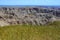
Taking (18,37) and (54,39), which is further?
(54,39)

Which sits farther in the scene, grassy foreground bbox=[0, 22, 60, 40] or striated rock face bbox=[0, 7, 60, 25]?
striated rock face bbox=[0, 7, 60, 25]

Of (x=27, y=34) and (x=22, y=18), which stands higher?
(x=27, y=34)

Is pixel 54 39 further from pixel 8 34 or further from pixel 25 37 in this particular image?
pixel 8 34

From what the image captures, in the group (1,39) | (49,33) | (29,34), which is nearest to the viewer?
(1,39)

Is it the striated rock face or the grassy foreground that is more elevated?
the grassy foreground

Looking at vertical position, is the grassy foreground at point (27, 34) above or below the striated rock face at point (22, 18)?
above

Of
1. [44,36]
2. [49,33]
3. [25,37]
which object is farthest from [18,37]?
[49,33]

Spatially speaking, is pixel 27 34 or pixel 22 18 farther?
pixel 22 18

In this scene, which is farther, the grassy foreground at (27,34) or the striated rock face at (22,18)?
the striated rock face at (22,18)

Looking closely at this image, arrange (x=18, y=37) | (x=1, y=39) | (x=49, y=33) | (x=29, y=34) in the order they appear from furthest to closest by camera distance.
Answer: (x=49, y=33), (x=29, y=34), (x=18, y=37), (x=1, y=39)

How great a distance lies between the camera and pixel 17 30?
8.33 metres

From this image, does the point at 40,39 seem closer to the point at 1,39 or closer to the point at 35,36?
the point at 35,36

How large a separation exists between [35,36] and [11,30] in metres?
1.14

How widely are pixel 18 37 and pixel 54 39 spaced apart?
5.57 ft
